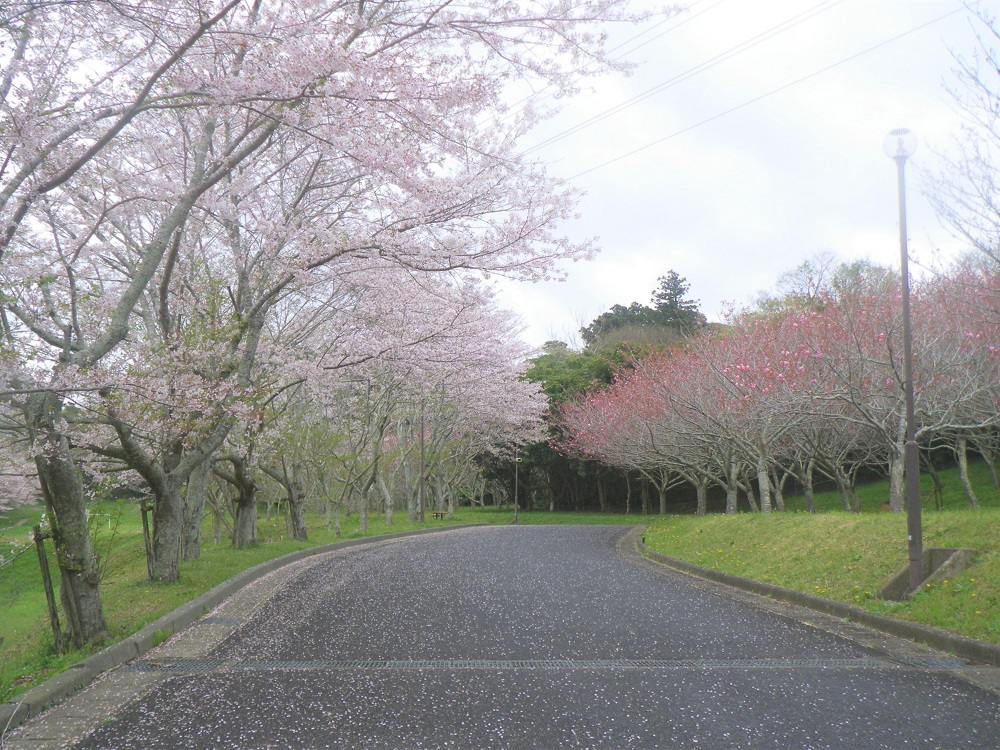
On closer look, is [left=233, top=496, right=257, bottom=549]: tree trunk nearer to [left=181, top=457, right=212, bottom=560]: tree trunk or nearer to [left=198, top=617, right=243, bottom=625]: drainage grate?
[left=181, top=457, right=212, bottom=560]: tree trunk

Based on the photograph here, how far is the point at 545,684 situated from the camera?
5.90 m

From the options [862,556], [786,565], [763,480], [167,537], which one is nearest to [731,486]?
[763,480]

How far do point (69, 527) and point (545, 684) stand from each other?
4.94m

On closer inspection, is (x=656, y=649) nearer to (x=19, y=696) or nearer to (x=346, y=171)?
(x=19, y=696)

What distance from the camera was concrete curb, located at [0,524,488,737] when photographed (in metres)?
5.27

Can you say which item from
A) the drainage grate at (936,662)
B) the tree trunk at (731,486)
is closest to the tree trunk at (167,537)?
the drainage grate at (936,662)

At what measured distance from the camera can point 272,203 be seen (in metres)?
14.5

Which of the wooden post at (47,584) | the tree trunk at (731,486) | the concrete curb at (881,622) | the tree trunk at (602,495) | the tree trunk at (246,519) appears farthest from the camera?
the tree trunk at (602,495)

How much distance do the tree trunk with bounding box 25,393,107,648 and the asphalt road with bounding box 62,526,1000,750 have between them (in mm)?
1219

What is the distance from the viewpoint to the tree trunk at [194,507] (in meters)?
14.2

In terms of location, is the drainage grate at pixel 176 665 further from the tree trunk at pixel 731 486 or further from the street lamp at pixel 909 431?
the tree trunk at pixel 731 486

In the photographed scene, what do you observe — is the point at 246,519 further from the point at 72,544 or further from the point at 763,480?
the point at 763,480

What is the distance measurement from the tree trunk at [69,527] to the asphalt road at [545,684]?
1.22 meters

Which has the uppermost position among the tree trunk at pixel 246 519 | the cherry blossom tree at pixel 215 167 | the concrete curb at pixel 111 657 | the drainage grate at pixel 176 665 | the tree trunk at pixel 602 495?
the cherry blossom tree at pixel 215 167
